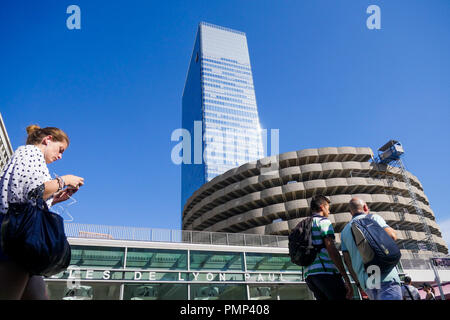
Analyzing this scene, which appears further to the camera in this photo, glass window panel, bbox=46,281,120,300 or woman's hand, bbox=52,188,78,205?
glass window panel, bbox=46,281,120,300

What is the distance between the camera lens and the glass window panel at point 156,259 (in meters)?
15.4

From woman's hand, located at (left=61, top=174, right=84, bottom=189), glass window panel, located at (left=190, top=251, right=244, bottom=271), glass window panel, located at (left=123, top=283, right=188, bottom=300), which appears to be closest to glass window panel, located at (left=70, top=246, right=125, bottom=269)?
glass window panel, located at (left=123, top=283, right=188, bottom=300)

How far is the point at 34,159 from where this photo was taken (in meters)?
1.88

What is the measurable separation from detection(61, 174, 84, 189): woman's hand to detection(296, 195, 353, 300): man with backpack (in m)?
2.42

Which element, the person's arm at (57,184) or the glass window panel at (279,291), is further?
the glass window panel at (279,291)

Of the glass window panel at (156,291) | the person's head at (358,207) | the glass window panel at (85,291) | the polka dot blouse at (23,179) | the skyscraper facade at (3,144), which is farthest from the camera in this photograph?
the skyscraper facade at (3,144)

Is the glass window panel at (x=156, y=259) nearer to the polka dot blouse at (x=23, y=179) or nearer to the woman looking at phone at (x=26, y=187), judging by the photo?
the woman looking at phone at (x=26, y=187)

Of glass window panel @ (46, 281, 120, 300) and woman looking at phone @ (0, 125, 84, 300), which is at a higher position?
glass window panel @ (46, 281, 120, 300)

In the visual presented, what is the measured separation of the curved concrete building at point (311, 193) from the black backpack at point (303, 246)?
102 feet

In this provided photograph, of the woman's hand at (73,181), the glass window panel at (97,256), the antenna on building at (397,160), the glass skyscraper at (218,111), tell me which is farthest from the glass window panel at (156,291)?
the glass skyscraper at (218,111)

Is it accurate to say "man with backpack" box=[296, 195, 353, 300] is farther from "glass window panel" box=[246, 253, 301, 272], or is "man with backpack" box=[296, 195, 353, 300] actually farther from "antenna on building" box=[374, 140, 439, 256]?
"antenna on building" box=[374, 140, 439, 256]

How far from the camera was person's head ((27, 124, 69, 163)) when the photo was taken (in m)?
2.10
